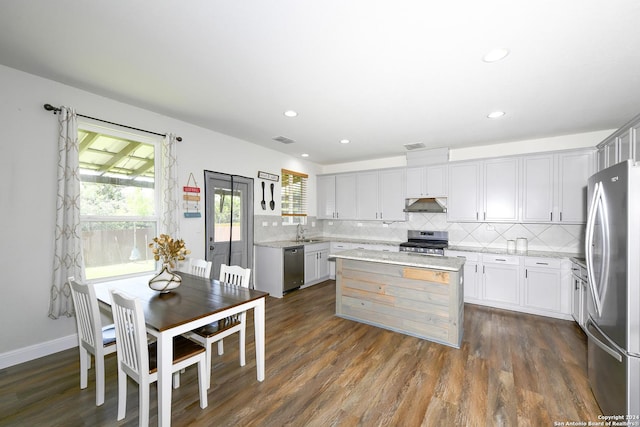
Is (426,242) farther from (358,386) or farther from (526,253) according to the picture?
(358,386)

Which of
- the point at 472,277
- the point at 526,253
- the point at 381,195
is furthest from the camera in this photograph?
the point at 381,195

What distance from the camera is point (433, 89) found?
2639 mm

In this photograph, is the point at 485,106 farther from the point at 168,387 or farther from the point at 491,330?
the point at 168,387

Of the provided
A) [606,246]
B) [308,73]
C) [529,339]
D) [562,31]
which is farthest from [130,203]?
[529,339]

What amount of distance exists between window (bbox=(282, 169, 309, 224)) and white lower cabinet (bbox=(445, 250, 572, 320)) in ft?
10.6

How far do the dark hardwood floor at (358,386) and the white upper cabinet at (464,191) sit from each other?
2.06 meters

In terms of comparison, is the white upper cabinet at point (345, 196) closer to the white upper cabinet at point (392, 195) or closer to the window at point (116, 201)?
the white upper cabinet at point (392, 195)

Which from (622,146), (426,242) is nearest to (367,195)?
(426,242)

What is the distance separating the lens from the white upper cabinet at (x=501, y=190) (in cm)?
426

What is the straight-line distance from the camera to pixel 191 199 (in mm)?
3770

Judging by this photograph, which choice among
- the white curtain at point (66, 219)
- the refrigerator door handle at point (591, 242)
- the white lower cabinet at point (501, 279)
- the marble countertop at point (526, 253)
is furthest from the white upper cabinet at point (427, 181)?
the white curtain at point (66, 219)

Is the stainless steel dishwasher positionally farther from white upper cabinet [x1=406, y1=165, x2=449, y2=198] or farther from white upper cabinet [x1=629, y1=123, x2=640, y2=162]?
white upper cabinet [x1=629, y1=123, x2=640, y2=162]

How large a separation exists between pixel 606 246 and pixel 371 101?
237 centimetres

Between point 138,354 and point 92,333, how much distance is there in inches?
26.0
